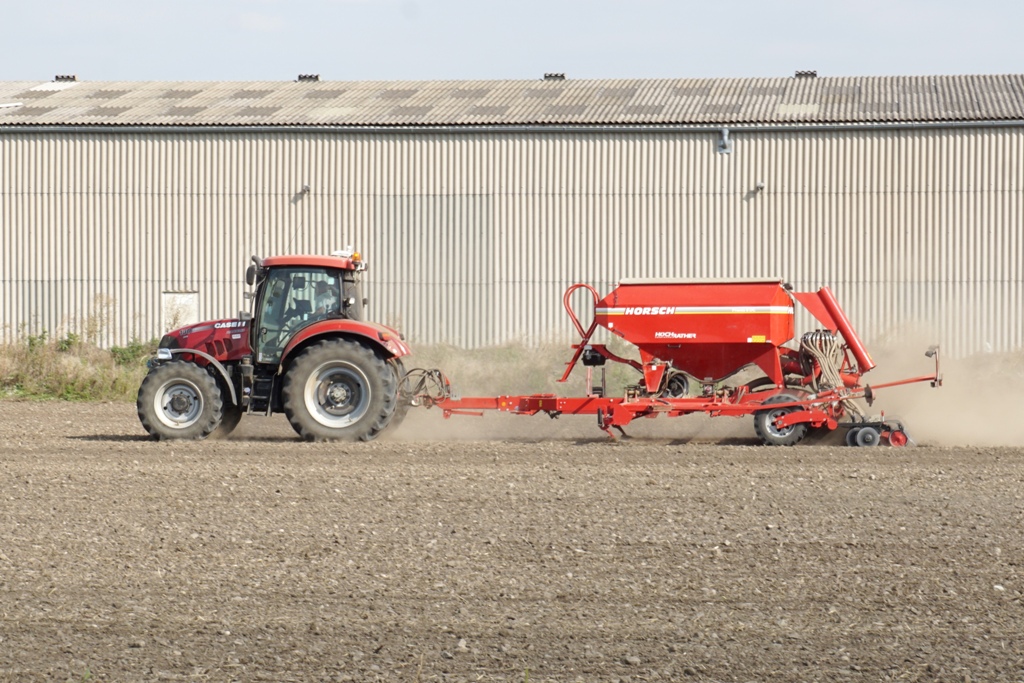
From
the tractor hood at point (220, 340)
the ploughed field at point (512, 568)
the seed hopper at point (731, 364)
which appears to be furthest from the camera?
the tractor hood at point (220, 340)

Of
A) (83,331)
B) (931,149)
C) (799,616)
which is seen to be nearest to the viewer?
(799,616)

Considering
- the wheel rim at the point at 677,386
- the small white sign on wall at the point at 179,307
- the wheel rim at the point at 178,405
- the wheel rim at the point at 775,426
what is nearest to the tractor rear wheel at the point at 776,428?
the wheel rim at the point at 775,426

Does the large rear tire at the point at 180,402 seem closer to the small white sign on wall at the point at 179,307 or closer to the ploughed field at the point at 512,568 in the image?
the ploughed field at the point at 512,568

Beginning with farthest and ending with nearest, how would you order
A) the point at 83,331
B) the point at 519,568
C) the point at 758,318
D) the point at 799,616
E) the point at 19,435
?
the point at 83,331 < the point at 19,435 < the point at 758,318 < the point at 519,568 < the point at 799,616

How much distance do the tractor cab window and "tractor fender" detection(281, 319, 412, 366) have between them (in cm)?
16

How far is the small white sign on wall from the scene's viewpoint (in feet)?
82.0

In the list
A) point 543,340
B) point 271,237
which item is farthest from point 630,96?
point 271,237

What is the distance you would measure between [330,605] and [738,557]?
2.48m

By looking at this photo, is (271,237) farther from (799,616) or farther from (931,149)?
(799,616)

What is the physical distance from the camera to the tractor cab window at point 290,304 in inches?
530

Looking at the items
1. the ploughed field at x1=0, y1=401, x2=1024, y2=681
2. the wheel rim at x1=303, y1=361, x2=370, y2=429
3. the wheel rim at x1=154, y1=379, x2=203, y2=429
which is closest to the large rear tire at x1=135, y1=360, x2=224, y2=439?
the wheel rim at x1=154, y1=379, x2=203, y2=429

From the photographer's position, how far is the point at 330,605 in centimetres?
642

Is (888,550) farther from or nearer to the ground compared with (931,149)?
nearer to the ground

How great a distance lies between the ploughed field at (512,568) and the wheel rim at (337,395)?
4.53 ft
